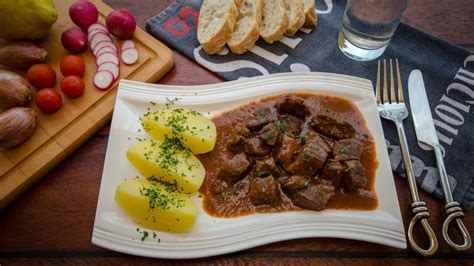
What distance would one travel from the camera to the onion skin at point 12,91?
277 centimetres

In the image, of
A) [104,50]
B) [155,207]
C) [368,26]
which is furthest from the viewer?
[104,50]

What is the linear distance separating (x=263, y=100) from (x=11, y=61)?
7.02ft

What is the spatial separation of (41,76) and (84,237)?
1.37m

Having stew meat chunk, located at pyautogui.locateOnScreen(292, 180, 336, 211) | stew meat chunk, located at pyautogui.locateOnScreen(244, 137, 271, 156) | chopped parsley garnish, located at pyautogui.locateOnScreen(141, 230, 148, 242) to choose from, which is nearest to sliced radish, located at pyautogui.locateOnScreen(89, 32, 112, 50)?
stew meat chunk, located at pyautogui.locateOnScreen(244, 137, 271, 156)

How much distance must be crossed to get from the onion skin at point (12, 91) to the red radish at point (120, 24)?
868 millimetres

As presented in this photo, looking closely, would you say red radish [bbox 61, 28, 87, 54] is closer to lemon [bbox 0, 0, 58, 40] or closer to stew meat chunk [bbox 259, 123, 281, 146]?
lemon [bbox 0, 0, 58, 40]

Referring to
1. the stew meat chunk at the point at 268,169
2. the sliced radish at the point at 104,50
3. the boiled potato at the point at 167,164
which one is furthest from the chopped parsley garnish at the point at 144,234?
the sliced radish at the point at 104,50

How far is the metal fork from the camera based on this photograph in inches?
90.8

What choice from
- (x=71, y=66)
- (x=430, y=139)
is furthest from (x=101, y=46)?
(x=430, y=139)

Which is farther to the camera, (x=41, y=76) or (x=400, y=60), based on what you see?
(x=400, y=60)

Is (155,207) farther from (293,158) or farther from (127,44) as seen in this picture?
(127,44)

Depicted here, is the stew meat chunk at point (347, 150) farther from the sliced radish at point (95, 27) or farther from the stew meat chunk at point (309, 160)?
the sliced radish at point (95, 27)

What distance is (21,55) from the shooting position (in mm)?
3014

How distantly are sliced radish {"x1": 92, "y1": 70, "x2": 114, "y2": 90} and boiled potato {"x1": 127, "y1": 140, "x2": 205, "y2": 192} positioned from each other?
30.7 inches
